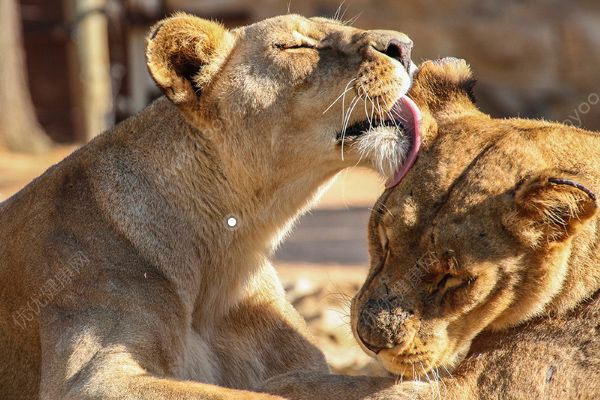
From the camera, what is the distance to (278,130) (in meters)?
4.46

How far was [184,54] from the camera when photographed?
4.45 meters

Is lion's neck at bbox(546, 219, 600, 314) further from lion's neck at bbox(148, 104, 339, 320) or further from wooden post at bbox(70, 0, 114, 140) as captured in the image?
wooden post at bbox(70, 0, 114, 140)

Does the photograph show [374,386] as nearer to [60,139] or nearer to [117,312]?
[117,312]

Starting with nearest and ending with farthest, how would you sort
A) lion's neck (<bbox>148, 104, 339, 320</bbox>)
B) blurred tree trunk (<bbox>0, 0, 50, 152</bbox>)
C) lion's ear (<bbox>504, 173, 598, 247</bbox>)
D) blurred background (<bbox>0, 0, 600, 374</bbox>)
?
lion's ear (<bbox>504, 173, 598, 247</bbox>)
lion's neck (<bbox>148, 104, 339, 320</bbox>)
blurred background (<bbox>0, 0, 600, 374</bbox>)
blurred tree trunk (<bbox>0, 0, 50, 152</bbox>)

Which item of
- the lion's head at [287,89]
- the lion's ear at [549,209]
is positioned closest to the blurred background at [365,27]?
the lion's head at [287,89]

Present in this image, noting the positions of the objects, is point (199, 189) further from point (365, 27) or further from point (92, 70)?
point (92, 70)

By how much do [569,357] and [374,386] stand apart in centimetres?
72

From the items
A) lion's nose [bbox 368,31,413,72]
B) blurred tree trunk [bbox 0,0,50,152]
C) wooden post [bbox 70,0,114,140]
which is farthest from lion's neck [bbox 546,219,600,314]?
blurred tree trunk [bbox 0,0,50,152]

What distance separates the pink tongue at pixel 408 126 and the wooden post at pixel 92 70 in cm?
1110

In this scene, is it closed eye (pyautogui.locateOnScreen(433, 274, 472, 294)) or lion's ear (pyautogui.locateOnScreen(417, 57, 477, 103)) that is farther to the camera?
lion's ear (pyautogui.locateOnScreen(417, 57, 477, 103))

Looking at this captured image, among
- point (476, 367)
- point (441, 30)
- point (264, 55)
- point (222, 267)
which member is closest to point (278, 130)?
point (264, 55)

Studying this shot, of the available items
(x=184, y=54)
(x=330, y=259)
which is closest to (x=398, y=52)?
(x=184, y=54)

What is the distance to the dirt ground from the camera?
6.58 m

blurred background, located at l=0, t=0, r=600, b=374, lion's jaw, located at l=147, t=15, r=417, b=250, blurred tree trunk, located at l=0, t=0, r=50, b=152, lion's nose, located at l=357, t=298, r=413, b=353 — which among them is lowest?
blurred tree trunk, located at l=0, t=0, r=50, b=152
